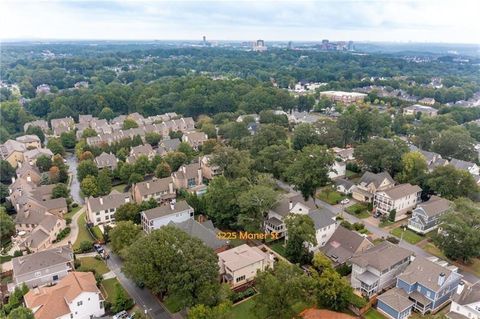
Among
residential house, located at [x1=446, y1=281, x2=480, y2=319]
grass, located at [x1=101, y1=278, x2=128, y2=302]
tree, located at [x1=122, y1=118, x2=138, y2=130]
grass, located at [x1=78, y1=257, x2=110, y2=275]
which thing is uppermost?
tree, located at [x1=122, y1=118, x2=138, y2=130]

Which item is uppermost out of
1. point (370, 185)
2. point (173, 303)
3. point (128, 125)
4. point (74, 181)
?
point (128, 125)

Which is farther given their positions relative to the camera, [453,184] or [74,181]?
[74,181]

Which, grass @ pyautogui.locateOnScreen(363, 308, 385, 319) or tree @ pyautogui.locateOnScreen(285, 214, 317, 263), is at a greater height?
tree @ pyautogui.locateOnScreen(285, 214, 317, 263)

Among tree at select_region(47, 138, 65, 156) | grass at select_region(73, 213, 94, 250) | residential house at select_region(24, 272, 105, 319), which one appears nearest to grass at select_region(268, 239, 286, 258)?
residential house at select_region(24, 272, 105, 319)

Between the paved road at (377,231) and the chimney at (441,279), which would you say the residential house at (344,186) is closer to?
the paved road at (377,231)

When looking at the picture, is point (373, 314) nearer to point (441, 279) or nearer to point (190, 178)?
point (441, 279)

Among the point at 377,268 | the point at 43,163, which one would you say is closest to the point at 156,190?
the point at 43,163

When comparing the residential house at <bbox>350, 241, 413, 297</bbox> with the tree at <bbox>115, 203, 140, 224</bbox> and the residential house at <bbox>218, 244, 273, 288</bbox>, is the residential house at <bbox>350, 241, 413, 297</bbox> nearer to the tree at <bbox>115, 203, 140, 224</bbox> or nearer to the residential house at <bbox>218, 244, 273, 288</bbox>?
the residential house at <bbox>218, 244, 273, 288</bbox>
